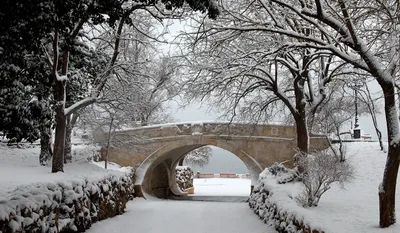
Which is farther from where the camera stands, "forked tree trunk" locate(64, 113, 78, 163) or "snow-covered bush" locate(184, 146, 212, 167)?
"snow-covered bush" locate(184, 146, 212, 167)

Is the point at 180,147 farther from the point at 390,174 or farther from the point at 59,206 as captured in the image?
the point at 390,174

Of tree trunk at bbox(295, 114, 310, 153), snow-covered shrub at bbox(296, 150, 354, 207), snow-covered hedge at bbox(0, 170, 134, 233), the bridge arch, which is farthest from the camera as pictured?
the bridge arch

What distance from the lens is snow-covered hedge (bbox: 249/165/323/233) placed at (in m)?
6.82

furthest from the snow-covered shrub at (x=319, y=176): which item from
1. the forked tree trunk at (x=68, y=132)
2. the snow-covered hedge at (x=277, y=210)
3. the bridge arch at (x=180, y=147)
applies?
the bridge arch at (x=180, y=147)

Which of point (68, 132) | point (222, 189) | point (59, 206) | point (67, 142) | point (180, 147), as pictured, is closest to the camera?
point (59, 206)

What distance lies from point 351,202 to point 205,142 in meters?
10.8

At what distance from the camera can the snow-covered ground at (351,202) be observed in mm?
5758

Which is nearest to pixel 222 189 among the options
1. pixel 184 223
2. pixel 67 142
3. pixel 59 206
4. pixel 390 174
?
pixel 67 142

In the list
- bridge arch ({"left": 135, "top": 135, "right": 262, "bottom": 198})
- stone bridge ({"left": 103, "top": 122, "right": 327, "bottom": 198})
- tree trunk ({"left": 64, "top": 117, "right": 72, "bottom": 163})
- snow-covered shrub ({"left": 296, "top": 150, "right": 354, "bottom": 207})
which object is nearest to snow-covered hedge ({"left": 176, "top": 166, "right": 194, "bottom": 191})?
bridge arch ({"left": 135, "top": 135, "right": 262, "bottom": 198})

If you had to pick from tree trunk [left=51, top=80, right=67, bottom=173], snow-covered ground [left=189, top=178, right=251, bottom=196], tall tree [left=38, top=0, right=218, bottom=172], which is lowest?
snow-covered ground [left=189, top=178, right=251, bottom=196]

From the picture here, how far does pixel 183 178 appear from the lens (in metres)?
28.9

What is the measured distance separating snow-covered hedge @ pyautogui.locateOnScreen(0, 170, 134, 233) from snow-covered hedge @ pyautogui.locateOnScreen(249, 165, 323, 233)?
160 inches

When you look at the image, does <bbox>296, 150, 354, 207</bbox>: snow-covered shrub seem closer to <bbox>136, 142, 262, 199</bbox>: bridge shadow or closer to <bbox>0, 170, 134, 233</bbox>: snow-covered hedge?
<bbox>0, 170, 134, 233</bbox>: snow-covered hedge

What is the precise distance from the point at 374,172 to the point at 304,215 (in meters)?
8.20
